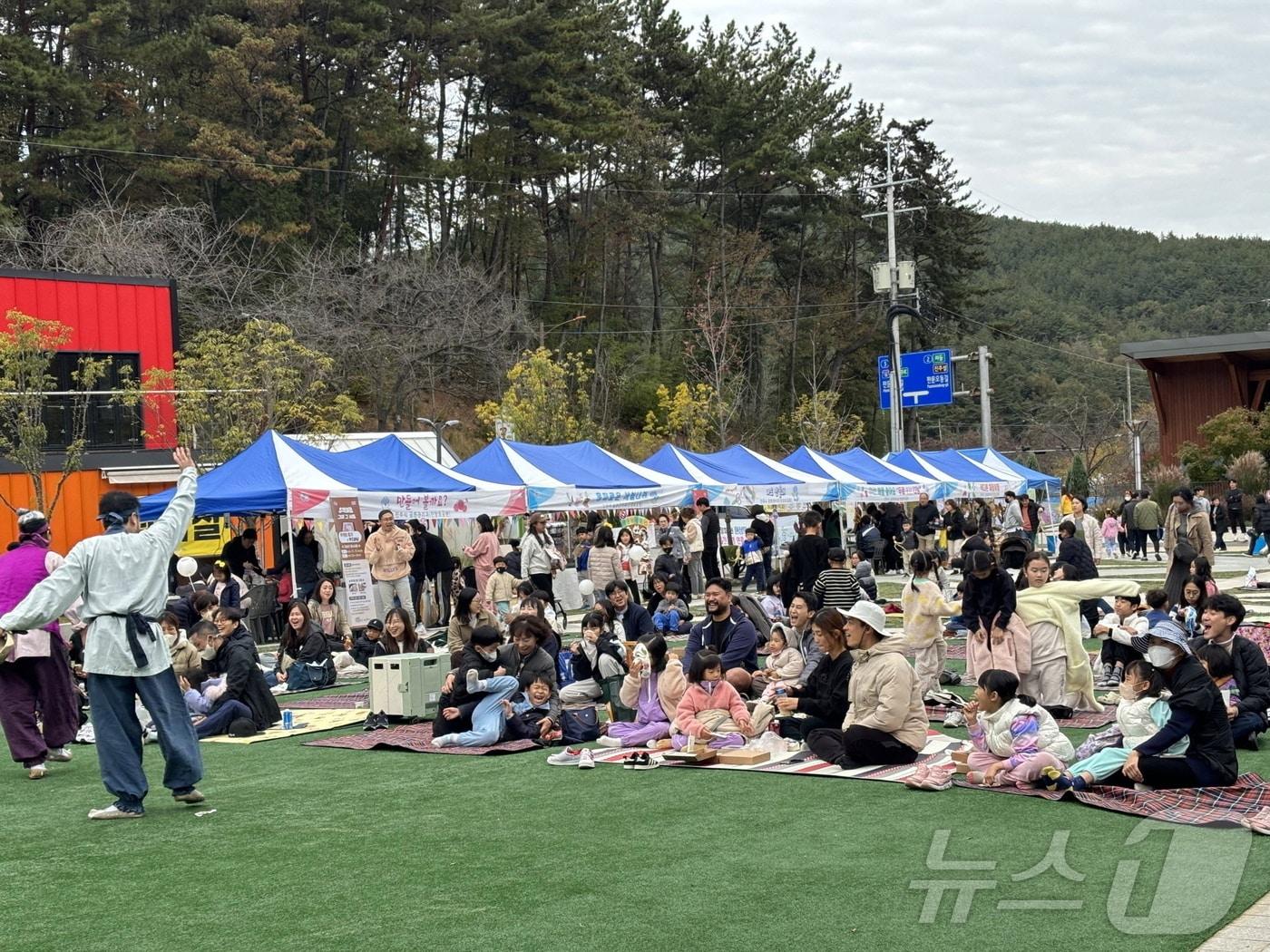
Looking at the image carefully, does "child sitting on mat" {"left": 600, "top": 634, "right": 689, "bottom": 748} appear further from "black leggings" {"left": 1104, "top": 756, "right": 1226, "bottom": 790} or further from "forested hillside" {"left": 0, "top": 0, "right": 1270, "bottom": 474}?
"forested hillside" {"left": 0, "top": 0, "right": 1270, "bottom": 474}

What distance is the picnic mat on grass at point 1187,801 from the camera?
277 inches

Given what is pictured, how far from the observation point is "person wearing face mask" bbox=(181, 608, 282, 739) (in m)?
11.5

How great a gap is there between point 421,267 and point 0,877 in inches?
1671

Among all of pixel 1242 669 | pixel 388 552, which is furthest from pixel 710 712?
pixel 388 552

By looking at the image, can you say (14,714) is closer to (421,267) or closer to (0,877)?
(0,877)

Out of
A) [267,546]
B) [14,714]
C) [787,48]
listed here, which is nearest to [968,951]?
[14,714]

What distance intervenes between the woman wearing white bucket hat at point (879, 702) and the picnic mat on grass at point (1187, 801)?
1.04 meters

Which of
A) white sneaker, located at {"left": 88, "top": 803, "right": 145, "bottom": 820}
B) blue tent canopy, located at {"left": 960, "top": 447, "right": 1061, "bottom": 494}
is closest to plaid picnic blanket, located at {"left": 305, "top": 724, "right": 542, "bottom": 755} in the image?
white sneaker, located at {"left": 88, "top": 803, "right": 145, "bottom": 820}

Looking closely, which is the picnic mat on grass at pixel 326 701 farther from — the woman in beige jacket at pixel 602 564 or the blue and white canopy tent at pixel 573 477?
the blue and white canopy tent at pixel 573 477

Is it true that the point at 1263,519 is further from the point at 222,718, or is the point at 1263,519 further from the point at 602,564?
the point at 222,718

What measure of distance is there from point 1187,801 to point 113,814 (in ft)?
18.7

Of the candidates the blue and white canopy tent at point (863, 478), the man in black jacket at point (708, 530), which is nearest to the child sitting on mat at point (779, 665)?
the man in black jacket at point (708, 530)

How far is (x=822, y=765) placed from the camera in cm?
892

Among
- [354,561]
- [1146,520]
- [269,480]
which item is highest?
[269,480]
